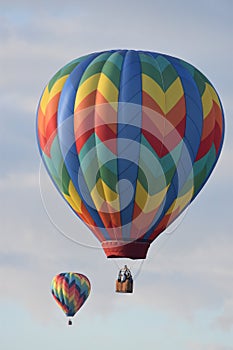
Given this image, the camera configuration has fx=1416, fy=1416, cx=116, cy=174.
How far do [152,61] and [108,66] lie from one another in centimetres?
166

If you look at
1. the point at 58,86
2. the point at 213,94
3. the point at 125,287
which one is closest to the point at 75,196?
the point at 125,287

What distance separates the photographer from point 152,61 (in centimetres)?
5162

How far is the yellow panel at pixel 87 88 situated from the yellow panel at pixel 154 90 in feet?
5.68

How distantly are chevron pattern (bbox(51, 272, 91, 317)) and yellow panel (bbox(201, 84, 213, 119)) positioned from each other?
71.2 feet

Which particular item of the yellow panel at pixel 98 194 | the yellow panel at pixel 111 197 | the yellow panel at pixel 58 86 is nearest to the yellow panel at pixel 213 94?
the yellow panel at pixel 58 86

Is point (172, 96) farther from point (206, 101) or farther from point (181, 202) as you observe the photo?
point (181, 202)

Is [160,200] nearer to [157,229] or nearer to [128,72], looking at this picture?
[157,229]

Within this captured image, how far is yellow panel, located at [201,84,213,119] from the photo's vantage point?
51.8 meters

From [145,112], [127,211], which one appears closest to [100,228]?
[127,211]

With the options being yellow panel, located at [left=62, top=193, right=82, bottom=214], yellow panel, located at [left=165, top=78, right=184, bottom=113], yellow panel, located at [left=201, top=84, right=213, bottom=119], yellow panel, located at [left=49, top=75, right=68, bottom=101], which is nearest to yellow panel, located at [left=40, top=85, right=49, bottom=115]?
yellow panel, located at [left=49, top=75, right=68, bottom=101]

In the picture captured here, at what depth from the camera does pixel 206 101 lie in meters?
52.1

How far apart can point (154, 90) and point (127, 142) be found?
212 cm

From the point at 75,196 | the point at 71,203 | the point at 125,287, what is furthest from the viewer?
the point at 71,203

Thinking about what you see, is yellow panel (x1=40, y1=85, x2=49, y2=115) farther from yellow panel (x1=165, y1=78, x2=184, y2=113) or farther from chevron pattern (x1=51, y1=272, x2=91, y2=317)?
chevron pattern (x1=51, y1=272, x2=91, y2=317)
